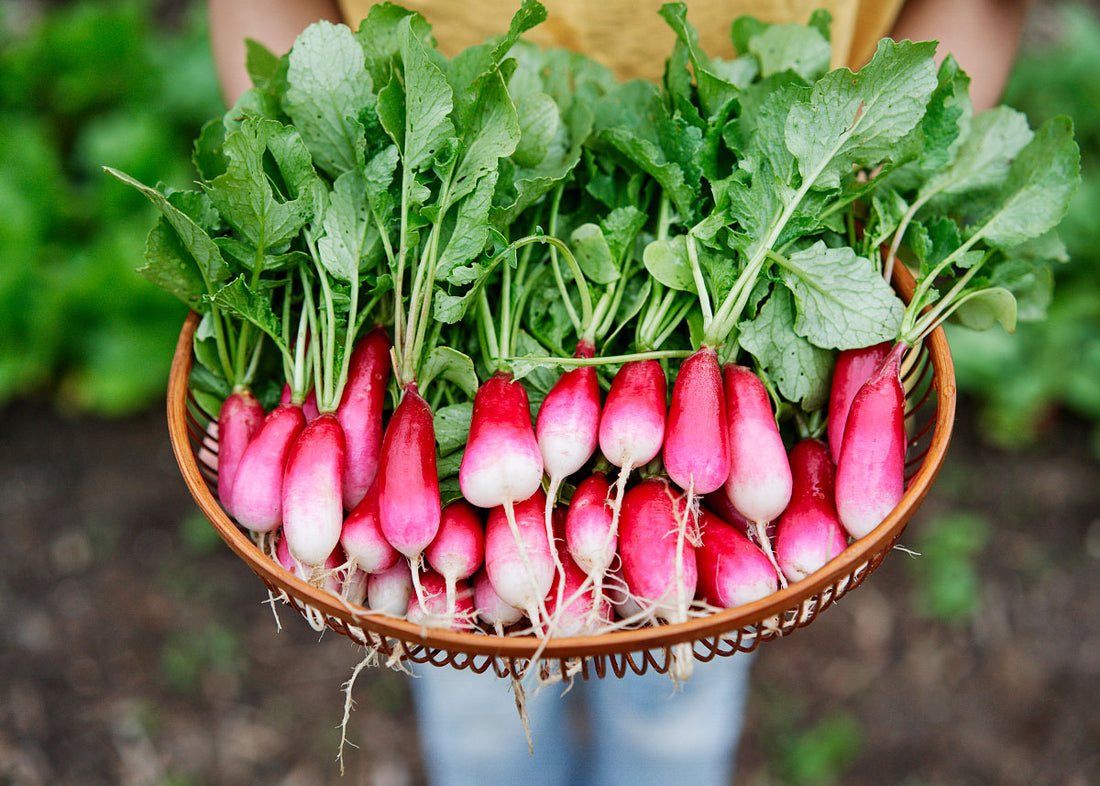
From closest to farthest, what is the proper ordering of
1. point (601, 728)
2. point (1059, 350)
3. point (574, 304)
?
point (574, 304) < point (601, 728) < point (1059, 350)

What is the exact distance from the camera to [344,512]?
140cm

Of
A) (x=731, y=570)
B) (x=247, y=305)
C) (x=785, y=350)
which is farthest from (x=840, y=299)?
(x=247, y=305)

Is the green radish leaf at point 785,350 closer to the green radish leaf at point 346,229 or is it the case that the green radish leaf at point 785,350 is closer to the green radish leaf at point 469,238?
the green radish leaf at point 469,238

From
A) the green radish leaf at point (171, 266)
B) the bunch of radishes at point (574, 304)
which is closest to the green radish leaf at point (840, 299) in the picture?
the bunch of radishes at point (574, 304)

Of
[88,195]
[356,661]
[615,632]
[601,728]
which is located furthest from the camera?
[88,195]

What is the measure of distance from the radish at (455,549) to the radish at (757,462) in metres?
0.41

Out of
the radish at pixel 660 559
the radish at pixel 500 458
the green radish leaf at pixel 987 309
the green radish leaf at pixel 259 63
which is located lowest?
the radish at pixel 660 559

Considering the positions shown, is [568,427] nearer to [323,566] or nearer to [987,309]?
[323,566]

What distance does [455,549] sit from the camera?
1298 millimetres

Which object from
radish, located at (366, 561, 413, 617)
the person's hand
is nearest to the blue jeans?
radish, located at (366, 561, 413, 617)

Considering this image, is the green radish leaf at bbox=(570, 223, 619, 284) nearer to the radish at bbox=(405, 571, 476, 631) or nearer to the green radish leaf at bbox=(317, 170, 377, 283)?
the green radish leaf at bbox=(317, 170, 377, 283)

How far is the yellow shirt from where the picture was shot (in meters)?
1.68

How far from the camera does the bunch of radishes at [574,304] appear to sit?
1.30 metres

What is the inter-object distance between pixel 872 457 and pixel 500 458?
0.56 m
